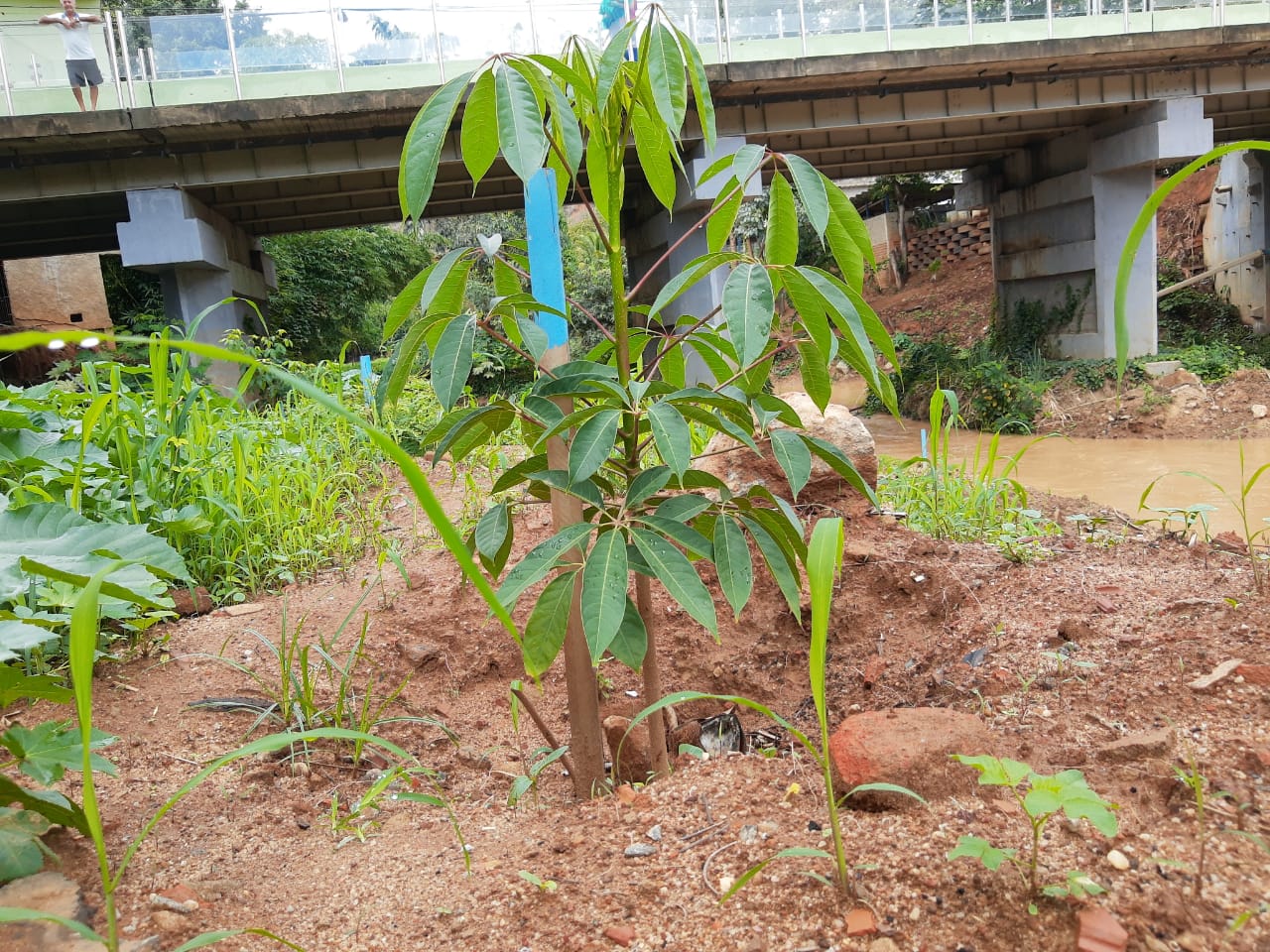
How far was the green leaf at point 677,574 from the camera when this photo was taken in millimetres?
1271

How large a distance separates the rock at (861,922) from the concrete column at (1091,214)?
38.7 ft

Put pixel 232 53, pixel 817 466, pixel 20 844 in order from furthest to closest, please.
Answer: pixel 232 53 < pixel 817 466 < pixel 20 844

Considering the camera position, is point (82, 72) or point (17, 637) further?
point (82, 72)

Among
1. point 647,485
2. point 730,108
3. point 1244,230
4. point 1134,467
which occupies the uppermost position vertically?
point 730,108

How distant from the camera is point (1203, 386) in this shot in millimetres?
11703

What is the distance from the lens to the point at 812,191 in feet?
4.50

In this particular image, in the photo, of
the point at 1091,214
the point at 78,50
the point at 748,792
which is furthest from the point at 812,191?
the point at 1091,214

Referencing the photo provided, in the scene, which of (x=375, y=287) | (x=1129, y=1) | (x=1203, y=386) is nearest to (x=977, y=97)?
(x=1129, y=1)

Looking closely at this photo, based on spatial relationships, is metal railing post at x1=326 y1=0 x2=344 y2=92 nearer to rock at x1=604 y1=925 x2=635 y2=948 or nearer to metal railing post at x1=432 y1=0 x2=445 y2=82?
metal railing post at x1=432 y1=0 x2=445 y2=82

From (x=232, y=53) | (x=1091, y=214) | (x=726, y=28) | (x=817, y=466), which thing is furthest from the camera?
(x=1091, y=214)

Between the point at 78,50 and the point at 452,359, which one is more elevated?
the point at 78,50

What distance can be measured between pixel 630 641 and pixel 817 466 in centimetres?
176

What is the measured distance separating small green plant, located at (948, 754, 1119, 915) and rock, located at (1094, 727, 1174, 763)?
367 mm

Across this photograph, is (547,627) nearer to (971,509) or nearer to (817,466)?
(817,466)
